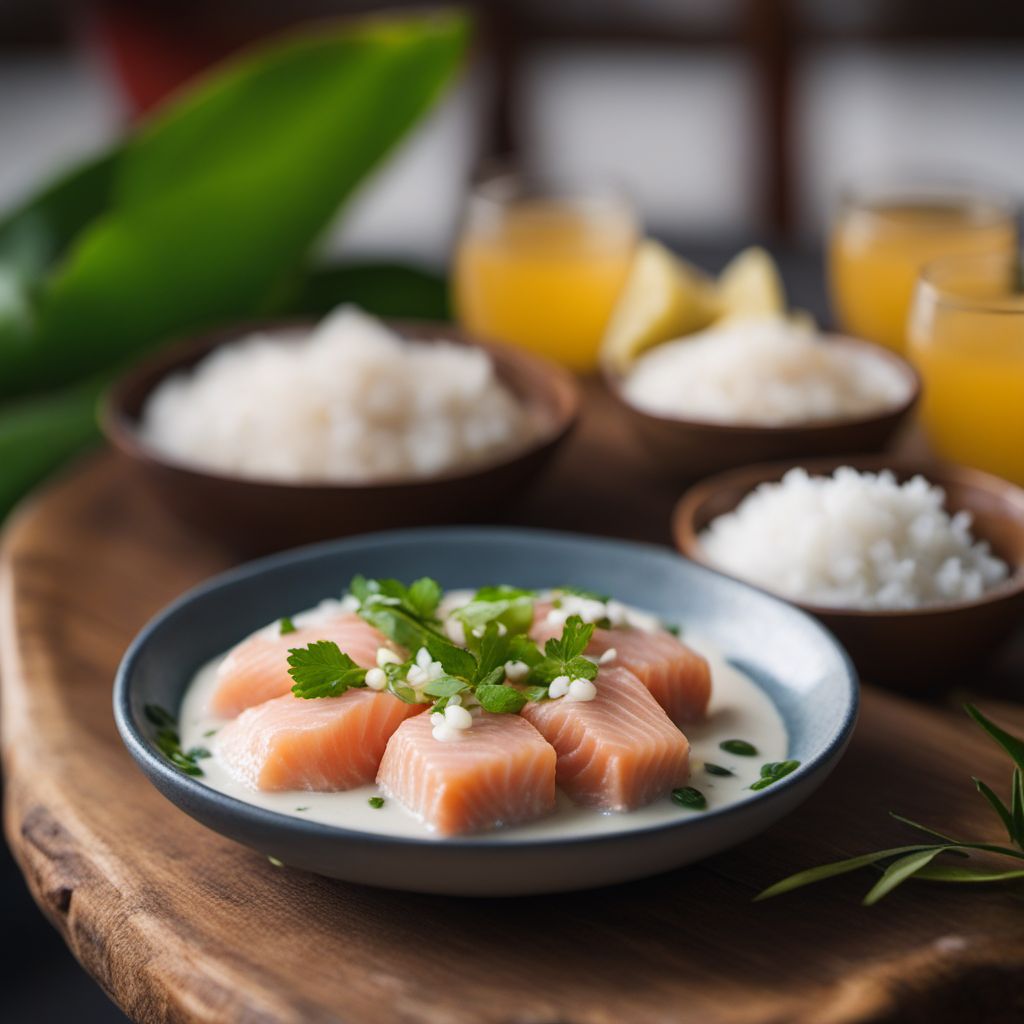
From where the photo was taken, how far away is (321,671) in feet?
4.96

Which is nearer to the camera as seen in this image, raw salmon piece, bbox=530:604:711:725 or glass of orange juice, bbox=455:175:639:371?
raw salmon piece, bbox=530:604:711:725

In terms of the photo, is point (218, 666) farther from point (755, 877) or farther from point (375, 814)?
point (755, 877)

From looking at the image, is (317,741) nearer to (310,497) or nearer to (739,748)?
(739,748)

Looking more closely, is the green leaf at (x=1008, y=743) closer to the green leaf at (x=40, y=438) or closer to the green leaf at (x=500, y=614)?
the green leaf at (x=500, y=614)

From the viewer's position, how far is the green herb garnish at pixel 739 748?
157 cm

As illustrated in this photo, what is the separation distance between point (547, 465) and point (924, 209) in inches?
46.0

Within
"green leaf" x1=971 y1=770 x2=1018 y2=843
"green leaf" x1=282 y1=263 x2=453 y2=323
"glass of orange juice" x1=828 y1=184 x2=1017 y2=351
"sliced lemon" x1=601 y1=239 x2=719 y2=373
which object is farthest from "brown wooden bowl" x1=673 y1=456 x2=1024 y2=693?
"green leaf" x1=282 y1=263 x2=453 y2=323

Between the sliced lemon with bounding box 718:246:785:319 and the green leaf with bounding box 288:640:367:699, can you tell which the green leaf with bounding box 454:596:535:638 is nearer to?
the green leaf with bounding box 288:640:367:699

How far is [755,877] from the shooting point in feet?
4.92

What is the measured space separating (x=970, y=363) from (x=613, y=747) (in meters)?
1.17

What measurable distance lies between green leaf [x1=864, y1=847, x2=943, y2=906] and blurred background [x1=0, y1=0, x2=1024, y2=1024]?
3.05 meters

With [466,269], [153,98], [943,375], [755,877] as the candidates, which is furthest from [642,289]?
[153,98]

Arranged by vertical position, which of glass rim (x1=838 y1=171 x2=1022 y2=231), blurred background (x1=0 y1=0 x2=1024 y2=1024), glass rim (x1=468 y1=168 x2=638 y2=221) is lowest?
blurred background (x1=0 y1=0 x2=1024 y2=1024)

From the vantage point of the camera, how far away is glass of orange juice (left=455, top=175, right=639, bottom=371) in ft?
10.0
